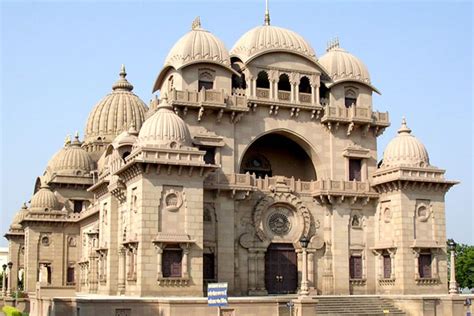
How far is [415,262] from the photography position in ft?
145

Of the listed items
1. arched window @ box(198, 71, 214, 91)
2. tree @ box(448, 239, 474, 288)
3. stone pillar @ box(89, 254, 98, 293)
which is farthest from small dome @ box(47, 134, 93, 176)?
tree @ box(448, 239, 474, 288)

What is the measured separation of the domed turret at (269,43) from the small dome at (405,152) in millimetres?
7389

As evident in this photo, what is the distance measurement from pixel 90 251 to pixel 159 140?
1776 centimetres

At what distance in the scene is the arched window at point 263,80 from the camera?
1866 inches

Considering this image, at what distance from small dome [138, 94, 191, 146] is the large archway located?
859 cm

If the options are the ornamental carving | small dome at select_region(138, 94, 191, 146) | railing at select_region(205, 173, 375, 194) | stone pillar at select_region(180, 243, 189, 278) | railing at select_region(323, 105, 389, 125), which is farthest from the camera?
railing at select_region(323, 105, 389, 125)

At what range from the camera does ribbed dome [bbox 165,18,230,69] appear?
45.2 metres

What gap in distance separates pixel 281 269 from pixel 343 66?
13999mm

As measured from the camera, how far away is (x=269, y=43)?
47531 mm

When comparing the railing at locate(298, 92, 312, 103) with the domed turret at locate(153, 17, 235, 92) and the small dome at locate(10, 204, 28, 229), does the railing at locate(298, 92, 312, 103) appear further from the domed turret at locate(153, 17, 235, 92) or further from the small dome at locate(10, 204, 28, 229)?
the small dome at locate(10, 204, 28, 229)

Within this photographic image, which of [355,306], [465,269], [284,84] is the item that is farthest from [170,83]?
[465,269]

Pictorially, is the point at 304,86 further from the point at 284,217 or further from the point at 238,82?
the point at 284,217

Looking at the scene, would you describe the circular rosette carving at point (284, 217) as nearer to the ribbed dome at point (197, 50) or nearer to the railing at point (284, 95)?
the railing at point (284, 95)

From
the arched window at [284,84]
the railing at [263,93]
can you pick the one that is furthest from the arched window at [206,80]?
the arched window at [284,84]
